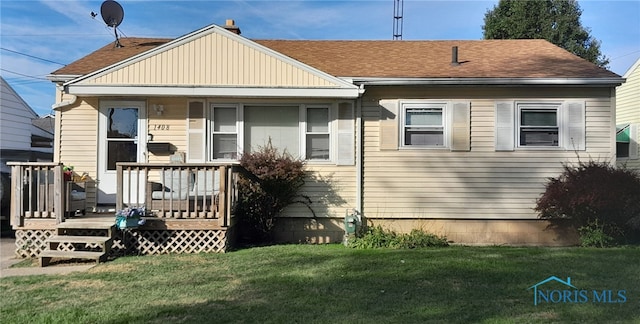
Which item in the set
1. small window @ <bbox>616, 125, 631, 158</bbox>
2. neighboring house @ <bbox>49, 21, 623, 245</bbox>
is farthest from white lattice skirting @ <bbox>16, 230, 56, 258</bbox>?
small window @ <bbox>616, 125, 631, 158</bbox>

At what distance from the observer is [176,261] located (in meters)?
6.25

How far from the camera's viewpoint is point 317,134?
854cm

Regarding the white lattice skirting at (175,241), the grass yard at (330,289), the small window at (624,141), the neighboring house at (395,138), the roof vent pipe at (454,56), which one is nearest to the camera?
the grass yard at (330,289)

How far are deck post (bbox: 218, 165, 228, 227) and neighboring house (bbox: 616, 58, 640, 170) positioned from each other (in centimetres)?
1045

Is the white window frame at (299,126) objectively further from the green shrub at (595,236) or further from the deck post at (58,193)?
the green shrub at (595,236)

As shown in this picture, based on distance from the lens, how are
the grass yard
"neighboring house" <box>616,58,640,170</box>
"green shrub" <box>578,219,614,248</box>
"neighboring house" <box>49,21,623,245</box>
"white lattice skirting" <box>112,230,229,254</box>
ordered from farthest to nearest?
"neighboring house" <box>616,58,640,170</box> → "neighboring house" <box>49,21,623,245</box> → "green shrub" <box>578,219,614,248</box> → "white lattice skirting" <box>112,230,229,254</box> → the grass yard

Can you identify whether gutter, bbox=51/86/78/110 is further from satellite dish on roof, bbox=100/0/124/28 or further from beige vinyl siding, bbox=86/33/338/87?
satellite dish on roof, bbox=100/0/124/28

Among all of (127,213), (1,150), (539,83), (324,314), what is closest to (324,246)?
(127,213)

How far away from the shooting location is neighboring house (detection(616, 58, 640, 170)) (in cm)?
1182

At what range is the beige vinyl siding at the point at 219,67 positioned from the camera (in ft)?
26.6

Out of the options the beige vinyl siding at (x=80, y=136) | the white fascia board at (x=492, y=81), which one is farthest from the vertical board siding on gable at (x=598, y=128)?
the beige vinyl siding at (x=80, y=136)

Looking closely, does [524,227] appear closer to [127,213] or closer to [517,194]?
[517,194]

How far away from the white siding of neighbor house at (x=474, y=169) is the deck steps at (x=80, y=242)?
4525mm

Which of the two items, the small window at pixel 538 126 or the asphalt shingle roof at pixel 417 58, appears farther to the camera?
the asphalt shingle roof at pixel 417 58
